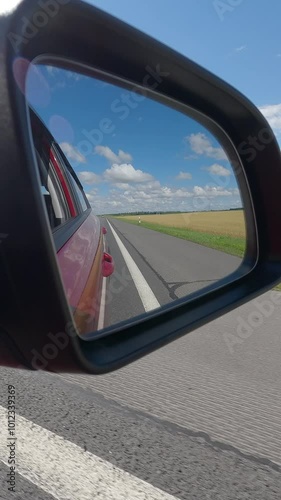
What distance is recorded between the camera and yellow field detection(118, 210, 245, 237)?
5.13ft

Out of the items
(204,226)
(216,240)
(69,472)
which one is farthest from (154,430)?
(204,226)

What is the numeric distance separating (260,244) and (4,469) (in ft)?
5.46

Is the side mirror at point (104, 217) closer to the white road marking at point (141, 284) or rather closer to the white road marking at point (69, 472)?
the white road marking at point (141, 284)

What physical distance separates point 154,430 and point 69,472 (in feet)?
2.16

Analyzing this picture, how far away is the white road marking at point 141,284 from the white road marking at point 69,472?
3.80 ft

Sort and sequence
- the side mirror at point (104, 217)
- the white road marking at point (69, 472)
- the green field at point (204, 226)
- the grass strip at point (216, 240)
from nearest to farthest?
the side mirror at point (104, 217) → the green field at point (204, 226) → the grass strip at point (216, 240) → the white road marking at point (69, 472)

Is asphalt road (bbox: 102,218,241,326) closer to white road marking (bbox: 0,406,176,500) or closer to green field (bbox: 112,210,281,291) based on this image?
green field (bbox: 112,210,281,291)

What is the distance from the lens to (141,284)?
148cm

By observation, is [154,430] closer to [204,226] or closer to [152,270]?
[204,226]

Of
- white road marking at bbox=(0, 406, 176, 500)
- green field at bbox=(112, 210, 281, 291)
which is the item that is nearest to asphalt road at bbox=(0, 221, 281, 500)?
white road marking at bbox=(0, 406, 176, 500)

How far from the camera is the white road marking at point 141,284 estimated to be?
1.49 metres

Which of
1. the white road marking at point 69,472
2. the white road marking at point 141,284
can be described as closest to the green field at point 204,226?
the white road marking at point 141,284

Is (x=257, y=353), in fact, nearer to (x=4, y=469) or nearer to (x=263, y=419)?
(x=263, y=419)

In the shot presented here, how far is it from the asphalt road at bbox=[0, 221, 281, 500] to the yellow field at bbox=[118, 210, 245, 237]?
0.15m
